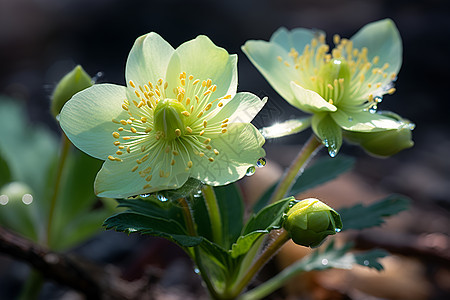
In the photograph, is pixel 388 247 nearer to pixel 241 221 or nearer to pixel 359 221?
pixel 359 221

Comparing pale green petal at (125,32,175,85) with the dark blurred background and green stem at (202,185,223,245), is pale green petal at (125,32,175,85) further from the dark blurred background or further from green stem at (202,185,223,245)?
the dark blurred background

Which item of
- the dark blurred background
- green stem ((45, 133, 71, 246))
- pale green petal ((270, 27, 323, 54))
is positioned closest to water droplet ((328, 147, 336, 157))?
pale green petal ((270, 27, 323, 54))

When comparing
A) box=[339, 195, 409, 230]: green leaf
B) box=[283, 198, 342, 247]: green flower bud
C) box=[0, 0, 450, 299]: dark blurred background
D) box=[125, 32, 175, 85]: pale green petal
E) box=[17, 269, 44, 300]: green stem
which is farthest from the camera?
box=[0, 0, 450, 299]: dark blurred background

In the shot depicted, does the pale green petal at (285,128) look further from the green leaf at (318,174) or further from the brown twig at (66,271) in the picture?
the brown twig at (66,271)

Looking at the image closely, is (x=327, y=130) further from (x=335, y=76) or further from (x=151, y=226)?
(x=151, y=226)

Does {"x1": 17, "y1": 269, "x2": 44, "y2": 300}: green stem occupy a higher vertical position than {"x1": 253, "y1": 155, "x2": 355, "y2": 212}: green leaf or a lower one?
lower

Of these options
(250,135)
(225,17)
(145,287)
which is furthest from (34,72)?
(250,135)
